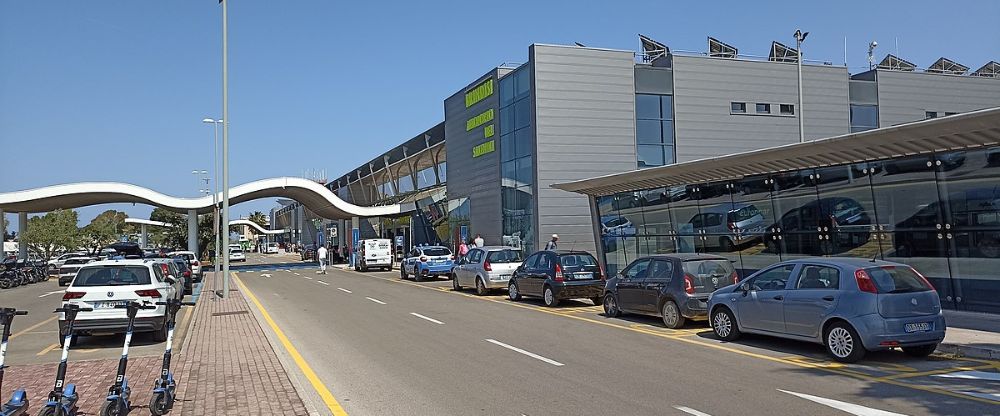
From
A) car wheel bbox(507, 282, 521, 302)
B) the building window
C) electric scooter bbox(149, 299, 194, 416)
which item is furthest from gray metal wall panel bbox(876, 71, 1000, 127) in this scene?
electric scooter bbox(149, 299, 194, 416)

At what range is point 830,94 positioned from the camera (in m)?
40.6

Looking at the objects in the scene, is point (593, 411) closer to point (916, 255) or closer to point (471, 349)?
point (471, 349)

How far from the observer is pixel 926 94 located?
139 feet

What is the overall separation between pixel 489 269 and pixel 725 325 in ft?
42.7

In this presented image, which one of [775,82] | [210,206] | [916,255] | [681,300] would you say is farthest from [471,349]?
[210,206]

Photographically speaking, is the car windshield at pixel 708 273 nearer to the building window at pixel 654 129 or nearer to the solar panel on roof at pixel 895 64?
the building window at pixel 654 129

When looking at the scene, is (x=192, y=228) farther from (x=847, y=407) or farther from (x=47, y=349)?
(x=847, y=407)

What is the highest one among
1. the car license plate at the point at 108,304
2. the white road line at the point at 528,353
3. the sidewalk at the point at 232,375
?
the car license plate at the point at 108,304

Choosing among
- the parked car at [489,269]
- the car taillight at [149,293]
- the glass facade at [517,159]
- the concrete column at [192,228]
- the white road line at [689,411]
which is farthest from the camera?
the concrete column at [192,228]

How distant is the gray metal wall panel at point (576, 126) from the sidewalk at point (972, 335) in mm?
21857

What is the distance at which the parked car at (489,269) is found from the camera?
2553 cm

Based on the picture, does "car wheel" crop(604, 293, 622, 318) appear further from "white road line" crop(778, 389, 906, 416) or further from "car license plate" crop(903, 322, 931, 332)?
"white road line" crop(778, 389, 906, 416)

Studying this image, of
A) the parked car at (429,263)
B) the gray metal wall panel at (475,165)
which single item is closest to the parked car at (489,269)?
the parked car at (429,263)

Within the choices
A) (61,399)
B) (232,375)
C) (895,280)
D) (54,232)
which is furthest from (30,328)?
(54,232)
